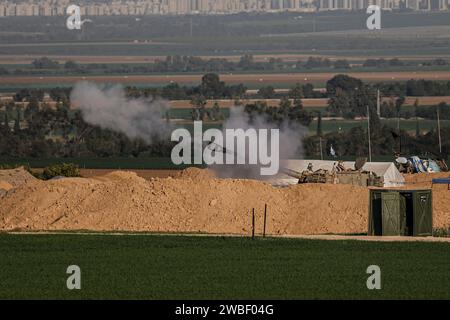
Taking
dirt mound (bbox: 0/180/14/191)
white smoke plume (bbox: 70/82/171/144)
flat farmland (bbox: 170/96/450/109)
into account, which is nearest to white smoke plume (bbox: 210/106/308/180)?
white smoke plume (bbox: 70/82/171/144)

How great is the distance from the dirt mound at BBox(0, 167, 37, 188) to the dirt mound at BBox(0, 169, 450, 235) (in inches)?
418

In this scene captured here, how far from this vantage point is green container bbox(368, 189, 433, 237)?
4138cm

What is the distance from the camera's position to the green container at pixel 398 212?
4138 cm

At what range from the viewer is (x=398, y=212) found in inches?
1629

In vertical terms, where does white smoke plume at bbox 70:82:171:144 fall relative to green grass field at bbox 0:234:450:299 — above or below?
above

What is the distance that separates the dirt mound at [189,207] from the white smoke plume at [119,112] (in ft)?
89.1

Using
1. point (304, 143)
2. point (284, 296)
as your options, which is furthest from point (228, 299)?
point (304, 143)

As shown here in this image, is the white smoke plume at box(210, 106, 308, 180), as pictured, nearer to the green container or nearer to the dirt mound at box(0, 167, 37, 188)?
the dirt mound at box(0, 167, 37, 188)

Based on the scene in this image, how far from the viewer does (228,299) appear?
27.6m

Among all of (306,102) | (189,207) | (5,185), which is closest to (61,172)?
(5,185)

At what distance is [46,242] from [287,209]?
11177mm

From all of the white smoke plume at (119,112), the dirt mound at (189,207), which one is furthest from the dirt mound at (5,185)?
the white smoke plume at (119,112)
